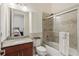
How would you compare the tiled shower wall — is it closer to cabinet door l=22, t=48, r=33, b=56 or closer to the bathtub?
the bathtub

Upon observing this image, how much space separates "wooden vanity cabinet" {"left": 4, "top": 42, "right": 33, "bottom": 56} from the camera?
1.50 metres

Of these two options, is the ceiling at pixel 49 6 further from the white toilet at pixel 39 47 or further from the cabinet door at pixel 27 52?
the cabinet door at pixel 27 52

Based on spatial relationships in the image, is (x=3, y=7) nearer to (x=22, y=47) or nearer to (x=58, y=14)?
(x=22, y=47)

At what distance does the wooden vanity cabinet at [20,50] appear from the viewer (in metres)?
1.50

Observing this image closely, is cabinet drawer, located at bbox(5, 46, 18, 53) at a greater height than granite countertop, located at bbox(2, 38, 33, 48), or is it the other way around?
granite countertop, located at bbox(2, 38, 33, 48)

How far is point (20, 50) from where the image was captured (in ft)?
5.27

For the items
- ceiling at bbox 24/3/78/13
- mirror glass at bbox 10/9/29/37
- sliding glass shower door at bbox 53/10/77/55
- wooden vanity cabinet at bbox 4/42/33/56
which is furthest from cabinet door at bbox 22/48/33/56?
ceiling at bbox 24/3/78/13

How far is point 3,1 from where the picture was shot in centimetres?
147

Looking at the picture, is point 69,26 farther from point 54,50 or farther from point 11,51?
point 11,51

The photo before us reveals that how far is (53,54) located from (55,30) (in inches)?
13.7

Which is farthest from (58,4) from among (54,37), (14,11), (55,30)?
(14,11)

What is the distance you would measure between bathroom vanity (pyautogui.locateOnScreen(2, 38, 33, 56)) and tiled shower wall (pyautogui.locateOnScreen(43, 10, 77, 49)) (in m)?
0.27

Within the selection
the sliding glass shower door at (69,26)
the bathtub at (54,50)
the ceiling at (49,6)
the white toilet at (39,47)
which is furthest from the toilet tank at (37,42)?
the ceiling at (49,6)

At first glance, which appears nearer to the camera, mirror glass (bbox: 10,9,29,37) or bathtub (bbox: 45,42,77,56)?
bathtub (bbox: 45,42,77,56)
